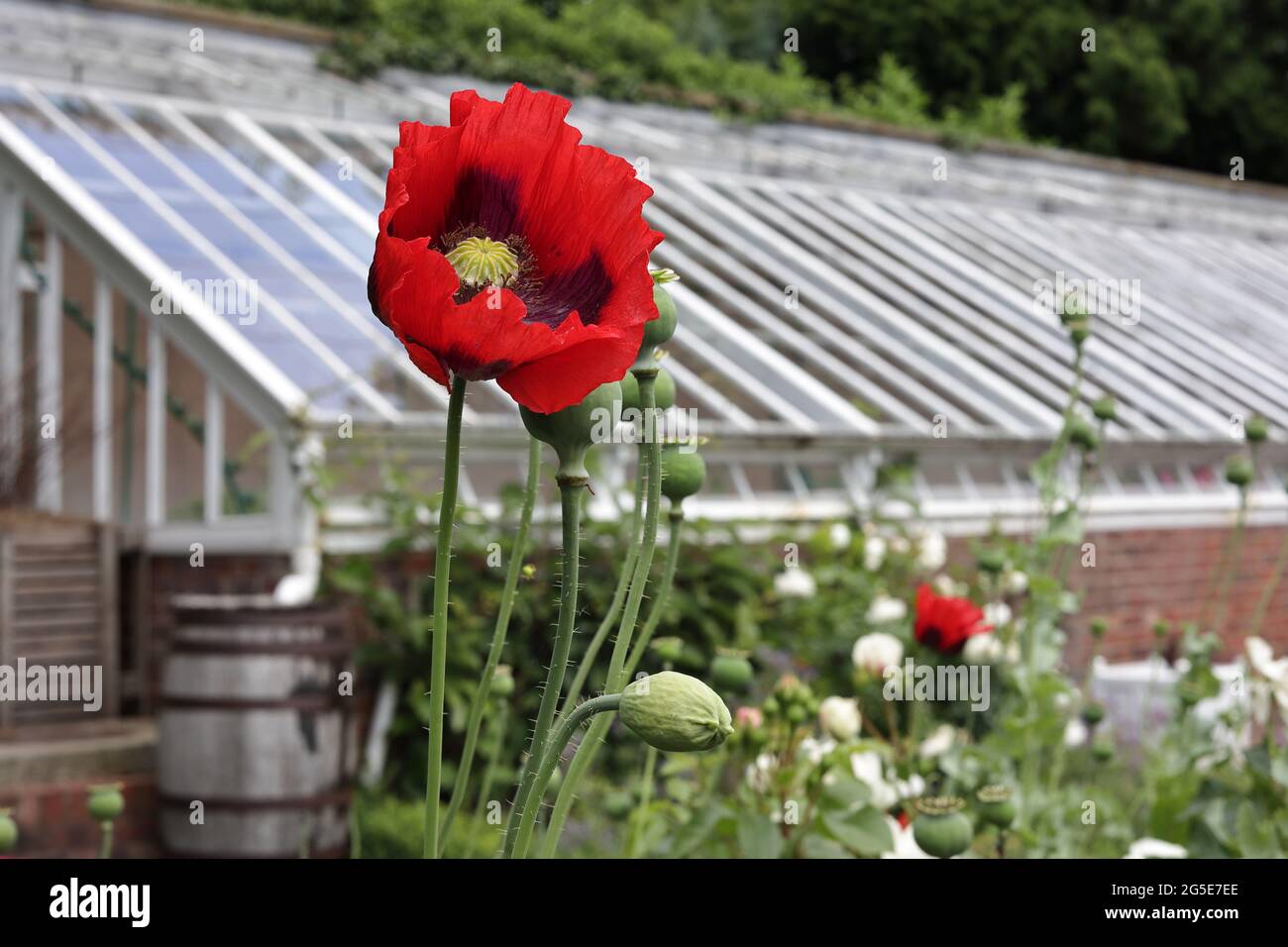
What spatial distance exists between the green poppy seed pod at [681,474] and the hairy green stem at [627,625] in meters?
0.07

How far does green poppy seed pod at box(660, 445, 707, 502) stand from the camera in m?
0.74

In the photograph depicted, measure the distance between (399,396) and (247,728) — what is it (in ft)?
3.99

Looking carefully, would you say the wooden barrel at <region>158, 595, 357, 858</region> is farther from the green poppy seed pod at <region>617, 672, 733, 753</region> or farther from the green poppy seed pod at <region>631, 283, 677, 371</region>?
the green poppy seed pod at <region>617, 672, 733, 753</region>

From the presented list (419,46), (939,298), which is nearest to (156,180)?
(939,298)

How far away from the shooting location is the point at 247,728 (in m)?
3.66

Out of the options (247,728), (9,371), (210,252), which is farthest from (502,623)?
(9,371)

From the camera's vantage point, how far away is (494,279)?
511mm

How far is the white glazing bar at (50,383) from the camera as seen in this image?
5.35 meters

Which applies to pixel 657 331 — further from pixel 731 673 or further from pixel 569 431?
Result: pixel 731 673
